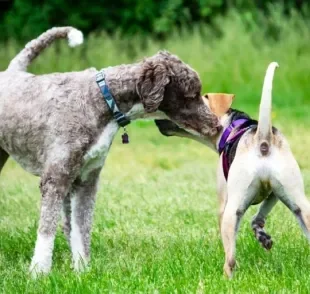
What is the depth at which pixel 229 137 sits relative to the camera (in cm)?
605

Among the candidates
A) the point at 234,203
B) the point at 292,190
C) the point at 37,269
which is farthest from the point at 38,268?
the point at 292,190

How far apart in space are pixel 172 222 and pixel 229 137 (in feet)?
5.23

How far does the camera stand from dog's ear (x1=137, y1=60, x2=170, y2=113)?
5793 millimetres

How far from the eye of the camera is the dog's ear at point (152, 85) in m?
5.79

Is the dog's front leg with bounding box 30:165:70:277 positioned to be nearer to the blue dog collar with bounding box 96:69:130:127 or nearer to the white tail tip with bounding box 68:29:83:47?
the blue dog collar with bounding box 96:69:130:127

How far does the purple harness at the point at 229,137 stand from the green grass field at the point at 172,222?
595 mm

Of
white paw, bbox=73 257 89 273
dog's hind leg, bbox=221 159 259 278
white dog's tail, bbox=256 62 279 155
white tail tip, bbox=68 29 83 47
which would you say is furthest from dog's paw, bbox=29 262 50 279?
white tail tip, bbox=68 29 83 47

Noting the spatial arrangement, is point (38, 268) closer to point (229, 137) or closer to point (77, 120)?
point (77, 120)

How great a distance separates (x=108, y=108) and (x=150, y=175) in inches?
182

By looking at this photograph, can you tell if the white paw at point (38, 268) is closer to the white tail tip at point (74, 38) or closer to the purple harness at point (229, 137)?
the purple harness at point (229, 137)

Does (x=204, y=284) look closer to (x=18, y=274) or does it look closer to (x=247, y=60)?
(x=18, y=274)

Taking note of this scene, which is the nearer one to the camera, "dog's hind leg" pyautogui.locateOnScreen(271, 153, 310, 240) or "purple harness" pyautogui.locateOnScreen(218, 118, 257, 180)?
"dog's hind leg" pyautogui.locateOnScreen(271, 153, 310, 240)

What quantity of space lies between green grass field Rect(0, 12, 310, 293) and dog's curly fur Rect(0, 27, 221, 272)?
0.35 metres

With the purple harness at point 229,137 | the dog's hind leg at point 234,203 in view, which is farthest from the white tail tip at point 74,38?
the dog's hind leg at point 234,203
